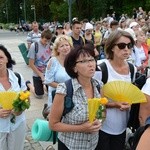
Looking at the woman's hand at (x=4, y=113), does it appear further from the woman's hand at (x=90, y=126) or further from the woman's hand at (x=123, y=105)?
the woman's hand at (x=123, y=105)

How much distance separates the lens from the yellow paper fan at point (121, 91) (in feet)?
9.87

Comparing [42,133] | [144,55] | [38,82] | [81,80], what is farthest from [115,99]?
[38,82]

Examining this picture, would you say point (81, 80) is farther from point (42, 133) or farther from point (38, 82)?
point (38, 82)

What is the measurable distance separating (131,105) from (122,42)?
614 millimetres

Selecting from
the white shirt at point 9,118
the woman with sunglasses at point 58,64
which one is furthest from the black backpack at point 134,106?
the woman with sunglasses at point 58,64

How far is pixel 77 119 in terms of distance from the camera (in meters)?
2.88

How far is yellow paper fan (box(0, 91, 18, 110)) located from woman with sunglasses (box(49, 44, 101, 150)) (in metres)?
0.54

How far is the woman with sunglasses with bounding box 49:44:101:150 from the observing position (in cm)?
283

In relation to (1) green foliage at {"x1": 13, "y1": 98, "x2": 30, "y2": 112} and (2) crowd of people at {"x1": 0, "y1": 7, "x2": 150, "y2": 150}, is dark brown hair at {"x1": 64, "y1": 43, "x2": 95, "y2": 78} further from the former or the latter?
(1) green foliage at {"x1": 13, "y1": 98, "x2": 30, "y2": 112}

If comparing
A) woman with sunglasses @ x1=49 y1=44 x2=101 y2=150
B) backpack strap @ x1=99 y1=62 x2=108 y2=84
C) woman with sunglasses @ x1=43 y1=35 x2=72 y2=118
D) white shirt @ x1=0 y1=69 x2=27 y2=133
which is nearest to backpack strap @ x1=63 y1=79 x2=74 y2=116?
woman with sunglasses @ x1=49 y1=44 x2=101 y2=150

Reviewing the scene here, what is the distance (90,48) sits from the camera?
3018 mm

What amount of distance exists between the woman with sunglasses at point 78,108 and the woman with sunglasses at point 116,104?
26 centimetres

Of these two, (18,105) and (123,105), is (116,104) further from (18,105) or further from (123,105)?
(18,105)

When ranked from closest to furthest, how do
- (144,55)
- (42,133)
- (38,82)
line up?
(42,133) < (144,55) < (38,82)
